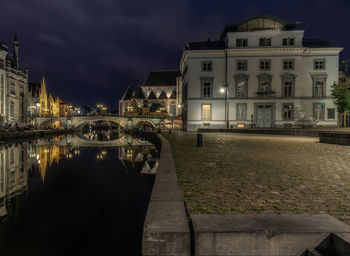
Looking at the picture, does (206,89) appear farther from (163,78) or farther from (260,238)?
(163,78)

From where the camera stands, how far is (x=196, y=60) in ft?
113

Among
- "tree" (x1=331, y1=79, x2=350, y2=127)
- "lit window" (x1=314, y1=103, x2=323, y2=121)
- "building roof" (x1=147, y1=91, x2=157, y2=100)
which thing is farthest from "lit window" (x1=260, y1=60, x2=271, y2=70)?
"building roof" (x1=147, y1=91, x2=157, y2=100)

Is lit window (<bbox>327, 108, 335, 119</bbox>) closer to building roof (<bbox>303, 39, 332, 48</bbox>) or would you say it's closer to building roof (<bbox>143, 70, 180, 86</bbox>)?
building roof (<bbox>303, 39, 332, 48</bbox>)

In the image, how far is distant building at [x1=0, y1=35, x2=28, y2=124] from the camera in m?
46.1

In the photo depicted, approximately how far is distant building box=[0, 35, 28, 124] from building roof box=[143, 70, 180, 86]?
4423cm

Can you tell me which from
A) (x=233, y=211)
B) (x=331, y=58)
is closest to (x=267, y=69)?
(x=331, y=58)

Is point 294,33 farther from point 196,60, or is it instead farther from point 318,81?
point 196,60

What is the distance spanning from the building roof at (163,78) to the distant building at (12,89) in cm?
4423

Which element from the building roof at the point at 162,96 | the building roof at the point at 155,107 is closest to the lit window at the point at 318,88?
the building roof at the point at 155,107

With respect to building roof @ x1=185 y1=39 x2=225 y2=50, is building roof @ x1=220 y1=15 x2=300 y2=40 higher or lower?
higher

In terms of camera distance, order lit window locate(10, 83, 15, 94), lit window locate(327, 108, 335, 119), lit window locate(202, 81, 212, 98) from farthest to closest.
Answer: lit window locate(10, 83, 15, 94), lit window locate(202, 81, 212, 98), lit window locate(327, 108, 335, 119)

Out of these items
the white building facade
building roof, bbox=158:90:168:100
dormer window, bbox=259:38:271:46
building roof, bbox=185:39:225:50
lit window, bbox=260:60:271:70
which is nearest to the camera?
the white building facade

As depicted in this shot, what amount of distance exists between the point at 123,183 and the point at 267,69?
106 ft

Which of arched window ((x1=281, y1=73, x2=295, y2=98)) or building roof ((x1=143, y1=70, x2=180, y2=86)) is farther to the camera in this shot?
building roof ((x1=143, y1=70, x2=180, y2=86))
